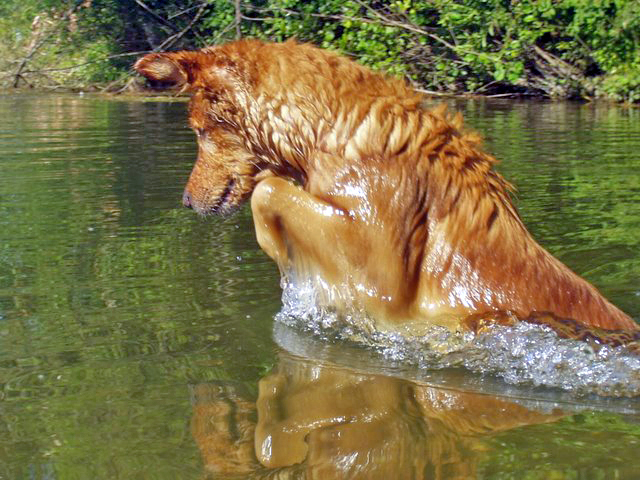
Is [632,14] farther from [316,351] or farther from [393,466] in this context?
[393,466]

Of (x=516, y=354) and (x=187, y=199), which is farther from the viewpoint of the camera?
(x=187, y=199)

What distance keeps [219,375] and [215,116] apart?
56.0 inches

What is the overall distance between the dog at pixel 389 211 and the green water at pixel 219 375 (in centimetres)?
36

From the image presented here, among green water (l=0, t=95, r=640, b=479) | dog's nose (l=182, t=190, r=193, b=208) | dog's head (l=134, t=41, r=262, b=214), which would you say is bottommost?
green water (l=0, t=95, r=640, b=479)

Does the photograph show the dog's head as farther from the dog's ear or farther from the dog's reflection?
the dog's reflection

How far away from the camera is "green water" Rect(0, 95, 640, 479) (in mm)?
3793

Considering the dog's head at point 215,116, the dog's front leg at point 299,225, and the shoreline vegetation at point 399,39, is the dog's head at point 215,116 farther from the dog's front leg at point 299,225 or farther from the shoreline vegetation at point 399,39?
the shoreline vegetation at point 399,39

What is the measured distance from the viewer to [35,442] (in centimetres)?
398

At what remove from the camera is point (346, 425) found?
4129 mm

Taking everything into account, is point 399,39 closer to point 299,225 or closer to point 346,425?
point 299,225

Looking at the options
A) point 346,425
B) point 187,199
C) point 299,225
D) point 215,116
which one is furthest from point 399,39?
point 346,425

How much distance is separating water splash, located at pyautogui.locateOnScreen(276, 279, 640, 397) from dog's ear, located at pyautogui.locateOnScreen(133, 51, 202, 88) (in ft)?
4.06

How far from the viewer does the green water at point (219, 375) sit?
149 inches

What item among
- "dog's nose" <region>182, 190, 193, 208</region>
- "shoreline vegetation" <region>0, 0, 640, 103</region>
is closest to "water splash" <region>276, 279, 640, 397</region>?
"dog's nose" <region>182, 190, 193, 208</region>
